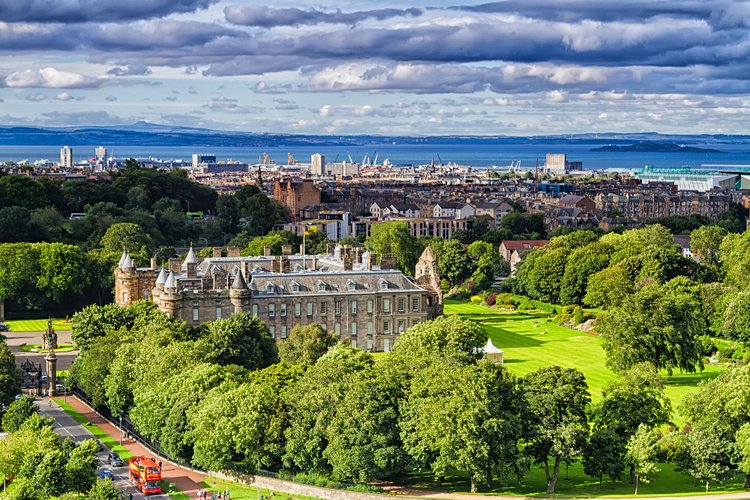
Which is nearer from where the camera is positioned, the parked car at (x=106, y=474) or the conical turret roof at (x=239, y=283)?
the parked car at (x=106, y=474)

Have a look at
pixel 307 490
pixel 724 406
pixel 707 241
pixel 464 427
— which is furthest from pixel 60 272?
pixel 707 241

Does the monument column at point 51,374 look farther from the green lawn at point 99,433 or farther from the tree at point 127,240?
the tree at point 127,240

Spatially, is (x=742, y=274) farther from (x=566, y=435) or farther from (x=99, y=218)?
(x=99, y=218)

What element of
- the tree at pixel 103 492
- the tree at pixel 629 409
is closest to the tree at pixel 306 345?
the tree at pixel 629 409

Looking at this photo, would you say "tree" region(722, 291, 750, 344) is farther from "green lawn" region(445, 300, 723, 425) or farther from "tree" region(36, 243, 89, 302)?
"tree" region(36, 243, 89, 302)

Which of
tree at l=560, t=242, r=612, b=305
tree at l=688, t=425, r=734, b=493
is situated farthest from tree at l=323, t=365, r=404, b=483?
tree at l=560, t=242, r=612, b=305

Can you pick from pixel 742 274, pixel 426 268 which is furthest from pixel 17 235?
pixel 742 274
